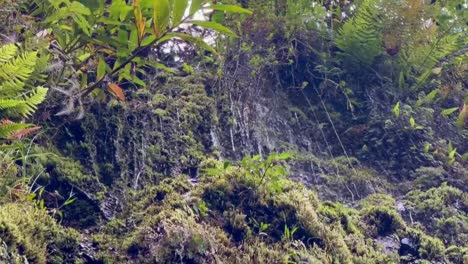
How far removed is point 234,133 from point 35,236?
1.53m

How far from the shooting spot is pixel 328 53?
4086mm

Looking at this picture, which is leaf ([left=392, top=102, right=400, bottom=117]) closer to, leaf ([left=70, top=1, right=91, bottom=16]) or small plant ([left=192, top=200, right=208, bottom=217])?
small plant ([left=192, top=200, right=208, bottom=217])

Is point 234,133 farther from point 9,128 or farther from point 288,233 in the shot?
point 9,128

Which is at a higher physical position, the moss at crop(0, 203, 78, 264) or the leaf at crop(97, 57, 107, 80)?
the leaf at crop(97, 57, 107, 80)

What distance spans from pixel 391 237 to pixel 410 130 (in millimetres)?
1061

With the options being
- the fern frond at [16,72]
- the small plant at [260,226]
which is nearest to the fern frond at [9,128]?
the fern frond at [16,72]

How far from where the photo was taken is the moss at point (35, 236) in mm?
1976

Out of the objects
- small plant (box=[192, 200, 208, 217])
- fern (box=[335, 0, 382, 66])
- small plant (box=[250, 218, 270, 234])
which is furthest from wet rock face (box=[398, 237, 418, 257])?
fern (box=[335, 0, 382, 66])

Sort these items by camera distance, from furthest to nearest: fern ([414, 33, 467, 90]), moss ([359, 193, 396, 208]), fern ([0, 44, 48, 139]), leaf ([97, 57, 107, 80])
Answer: fern ([414, 33, 467, 90]) → moss ([359, 193, 396, 208]) → leaf ([97, 57, 107, 80]) → fern ([0, 44, 48, 139])

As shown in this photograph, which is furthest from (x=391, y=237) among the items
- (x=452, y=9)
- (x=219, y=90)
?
(x=452, y=9)

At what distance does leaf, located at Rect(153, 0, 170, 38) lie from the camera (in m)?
2.46

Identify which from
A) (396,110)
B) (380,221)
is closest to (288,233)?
(380,221)

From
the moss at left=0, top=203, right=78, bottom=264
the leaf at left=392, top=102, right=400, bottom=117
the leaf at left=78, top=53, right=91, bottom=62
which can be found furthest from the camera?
the leaf at left=392, top=102, right=400, bottom=117

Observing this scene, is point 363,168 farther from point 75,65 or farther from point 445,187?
point 75,65
